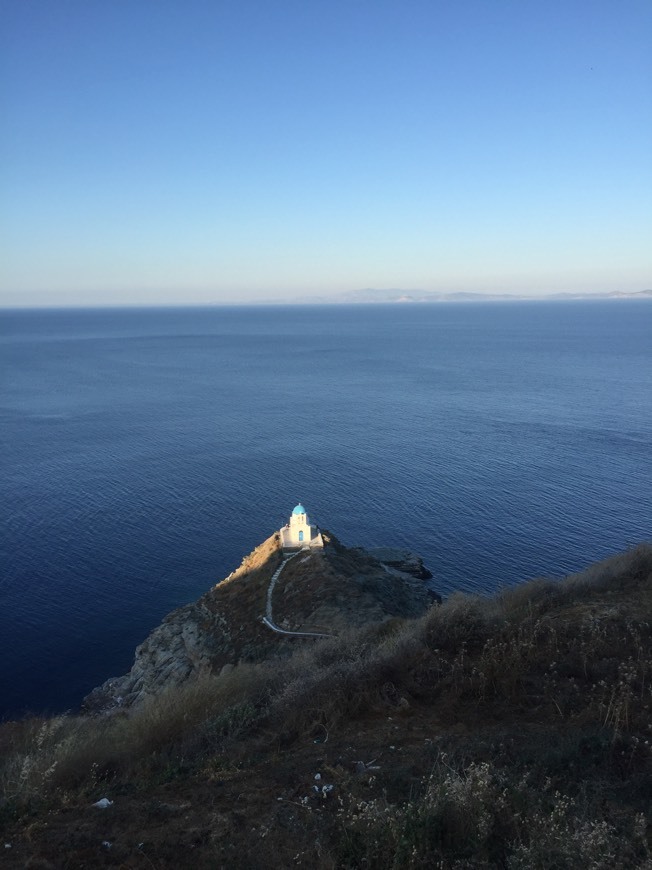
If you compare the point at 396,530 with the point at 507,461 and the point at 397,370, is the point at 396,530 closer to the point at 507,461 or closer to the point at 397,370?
the point at 507,461

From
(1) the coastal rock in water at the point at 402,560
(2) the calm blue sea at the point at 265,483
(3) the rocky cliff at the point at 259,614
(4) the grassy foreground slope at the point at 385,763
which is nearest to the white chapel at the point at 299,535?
(3) the rocky cliff at the point at 259,614

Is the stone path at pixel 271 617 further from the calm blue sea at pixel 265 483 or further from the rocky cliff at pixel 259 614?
the calm blue sea at pixel 265 483

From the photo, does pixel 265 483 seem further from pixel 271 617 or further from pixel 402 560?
pixel 271 617

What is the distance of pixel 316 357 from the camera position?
145m

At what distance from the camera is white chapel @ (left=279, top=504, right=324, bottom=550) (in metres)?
33.2

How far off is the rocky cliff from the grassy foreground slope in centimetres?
1223

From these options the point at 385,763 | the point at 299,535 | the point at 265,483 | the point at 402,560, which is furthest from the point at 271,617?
the point at 265,483

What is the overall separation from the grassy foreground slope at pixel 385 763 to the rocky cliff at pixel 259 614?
482 inches

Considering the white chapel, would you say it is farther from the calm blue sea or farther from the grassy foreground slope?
the grassy foreground slope

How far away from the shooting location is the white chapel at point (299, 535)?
33.2m

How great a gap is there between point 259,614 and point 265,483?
2725cm

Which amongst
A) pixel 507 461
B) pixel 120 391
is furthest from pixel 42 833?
pixel 120 391

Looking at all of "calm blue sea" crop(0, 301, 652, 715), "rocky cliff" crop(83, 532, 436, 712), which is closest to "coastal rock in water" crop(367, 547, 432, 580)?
"calm blue sea" crop(0, 301, 652, 715)

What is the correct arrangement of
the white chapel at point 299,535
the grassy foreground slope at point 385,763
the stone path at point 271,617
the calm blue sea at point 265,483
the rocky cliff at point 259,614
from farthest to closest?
the calm blue sea at point 265,483
the white chapel at point 299,535
the rocky cliff at point 259,614
the stone path at point 271,617
the grassy foreground slope at point 385,763
